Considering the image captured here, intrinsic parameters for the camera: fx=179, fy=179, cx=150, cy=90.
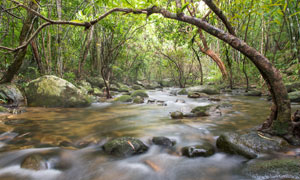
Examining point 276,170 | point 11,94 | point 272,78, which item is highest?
point 272,78

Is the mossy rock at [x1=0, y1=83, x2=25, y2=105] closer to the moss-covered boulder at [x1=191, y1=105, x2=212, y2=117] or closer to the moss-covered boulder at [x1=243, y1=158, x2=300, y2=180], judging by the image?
the moss-covered boulder at [x1=191, y1=105, x2=212, y2=117]

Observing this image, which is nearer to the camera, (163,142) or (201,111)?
(163,142)

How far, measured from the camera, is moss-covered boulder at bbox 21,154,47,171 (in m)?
2.07

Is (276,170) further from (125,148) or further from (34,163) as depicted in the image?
(34,163)

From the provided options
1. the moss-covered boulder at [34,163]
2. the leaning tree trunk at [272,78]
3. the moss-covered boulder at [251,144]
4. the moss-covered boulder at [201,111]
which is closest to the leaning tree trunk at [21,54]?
the moss-covered boulder at [34,163]

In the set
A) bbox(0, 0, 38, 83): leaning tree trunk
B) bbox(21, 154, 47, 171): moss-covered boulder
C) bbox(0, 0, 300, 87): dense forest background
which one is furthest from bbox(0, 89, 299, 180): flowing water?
bbox(0, 0, 38, 83): leaning tree trunk

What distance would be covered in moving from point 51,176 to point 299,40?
10.9 m

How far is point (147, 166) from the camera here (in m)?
2.23

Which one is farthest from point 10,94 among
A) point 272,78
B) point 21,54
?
point 272,78

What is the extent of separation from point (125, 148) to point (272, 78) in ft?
6.89

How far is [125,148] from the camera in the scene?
2457 millimetres

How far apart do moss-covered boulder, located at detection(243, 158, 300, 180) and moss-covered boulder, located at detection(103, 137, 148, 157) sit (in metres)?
1.33

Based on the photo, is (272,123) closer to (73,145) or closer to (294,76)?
(73,145)

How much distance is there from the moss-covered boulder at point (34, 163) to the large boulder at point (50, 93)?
3.95 m
